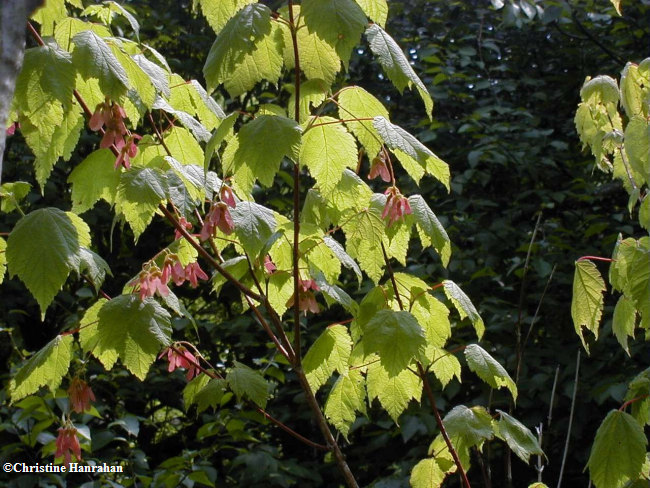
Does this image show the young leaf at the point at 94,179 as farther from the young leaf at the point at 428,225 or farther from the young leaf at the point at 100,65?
the young leaf at the point at 428,225

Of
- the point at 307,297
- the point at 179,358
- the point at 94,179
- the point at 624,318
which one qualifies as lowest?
the point at 179,358

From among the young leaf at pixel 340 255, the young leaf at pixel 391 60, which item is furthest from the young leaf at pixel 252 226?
the young leaf at pixel 391 60

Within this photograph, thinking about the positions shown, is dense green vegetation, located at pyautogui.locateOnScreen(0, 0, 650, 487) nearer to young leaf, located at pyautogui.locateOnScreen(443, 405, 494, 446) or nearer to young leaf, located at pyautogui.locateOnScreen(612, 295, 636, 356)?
young leaf, located at pyautogui.locateOnScreen(443, 405, 494, 446)

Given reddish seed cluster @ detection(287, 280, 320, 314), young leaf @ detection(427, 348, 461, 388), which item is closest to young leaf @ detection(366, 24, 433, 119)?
reddish seed cluster @ detection(287, 280, 320, 314)

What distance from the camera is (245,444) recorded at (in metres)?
3.70

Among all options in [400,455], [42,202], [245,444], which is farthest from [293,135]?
[42,202]

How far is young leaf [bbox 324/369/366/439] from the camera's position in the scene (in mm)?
1556

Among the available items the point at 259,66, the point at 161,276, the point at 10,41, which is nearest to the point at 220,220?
the point at 161,276

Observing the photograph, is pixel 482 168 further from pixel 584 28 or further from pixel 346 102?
pixel 346 102

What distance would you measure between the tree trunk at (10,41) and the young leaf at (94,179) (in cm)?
87

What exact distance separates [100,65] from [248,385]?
2.30 ft

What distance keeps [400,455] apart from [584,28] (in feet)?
8.31

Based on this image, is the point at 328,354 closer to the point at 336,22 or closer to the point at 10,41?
the point at 336,22

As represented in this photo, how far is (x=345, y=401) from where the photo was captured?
158cm
